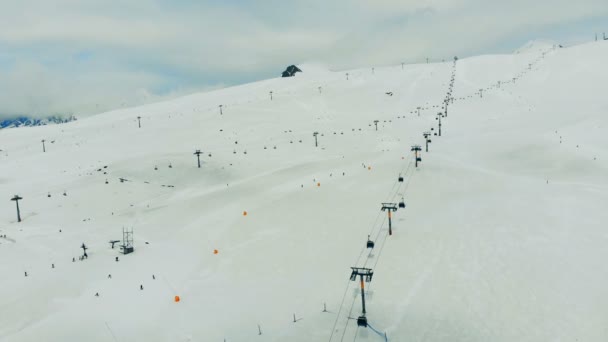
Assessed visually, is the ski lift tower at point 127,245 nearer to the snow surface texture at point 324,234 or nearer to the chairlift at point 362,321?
the snow surface texture at point 324,234

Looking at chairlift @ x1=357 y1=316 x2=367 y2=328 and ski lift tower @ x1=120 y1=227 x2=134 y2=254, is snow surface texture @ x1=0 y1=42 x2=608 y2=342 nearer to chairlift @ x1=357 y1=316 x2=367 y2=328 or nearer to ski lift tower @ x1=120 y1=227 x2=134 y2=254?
chairlift @ x1=357 y1=316 x2=367 y2=328

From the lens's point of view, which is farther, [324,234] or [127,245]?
[127,245]

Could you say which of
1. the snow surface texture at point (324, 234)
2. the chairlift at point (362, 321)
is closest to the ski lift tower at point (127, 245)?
the snow surface texture at point (324, 234)

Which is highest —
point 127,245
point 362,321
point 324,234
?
point 324,234

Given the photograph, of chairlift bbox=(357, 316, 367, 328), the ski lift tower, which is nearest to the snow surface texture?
chairlift bbox=(357, 316, 367, 328)

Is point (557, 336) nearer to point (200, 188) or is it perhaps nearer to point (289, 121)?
point (200, 188)

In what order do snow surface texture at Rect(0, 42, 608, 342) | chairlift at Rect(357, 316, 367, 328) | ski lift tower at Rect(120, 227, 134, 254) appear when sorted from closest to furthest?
chairlift at Rect(357, 316, 367, 328), snow surface texture at Rect(0, 42, 608, 342), ski lift tower at Rect(120, 227, 134, 254)

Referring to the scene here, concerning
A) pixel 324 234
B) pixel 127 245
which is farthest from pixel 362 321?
pixel 127 245

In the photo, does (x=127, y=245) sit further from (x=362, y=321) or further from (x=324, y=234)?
(x=362, y=321)

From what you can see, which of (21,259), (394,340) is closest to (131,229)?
(21,259)
